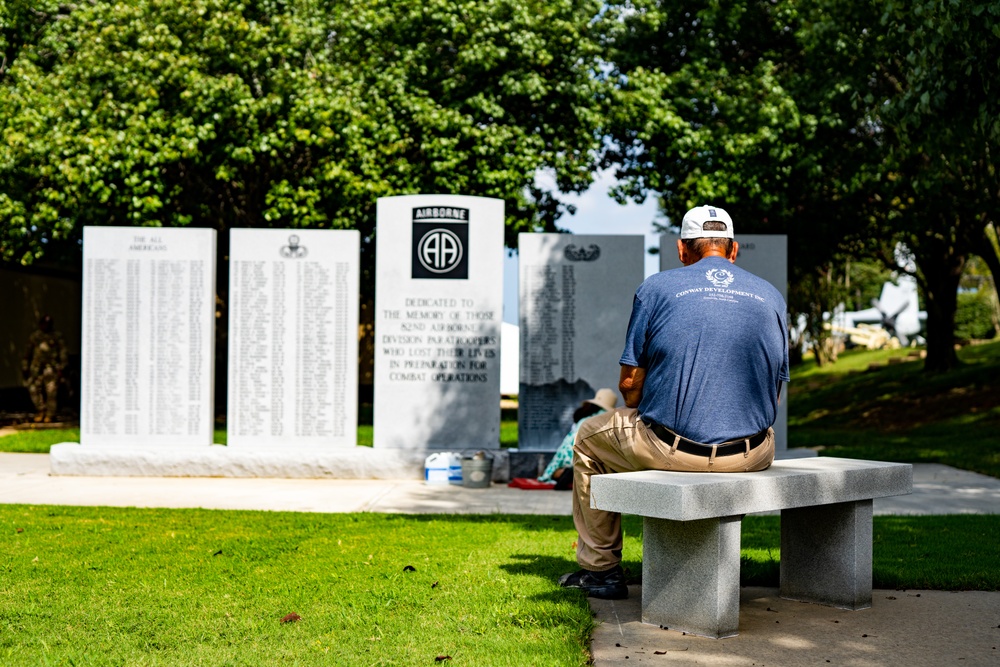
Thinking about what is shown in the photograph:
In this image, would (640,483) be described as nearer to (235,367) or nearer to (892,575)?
(892,575)

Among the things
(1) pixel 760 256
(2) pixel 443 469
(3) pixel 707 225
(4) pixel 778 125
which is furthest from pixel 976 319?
(3) pixel 707 225

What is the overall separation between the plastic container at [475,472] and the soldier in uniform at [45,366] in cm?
1083

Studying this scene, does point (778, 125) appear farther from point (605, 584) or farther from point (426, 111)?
point (605, 584)

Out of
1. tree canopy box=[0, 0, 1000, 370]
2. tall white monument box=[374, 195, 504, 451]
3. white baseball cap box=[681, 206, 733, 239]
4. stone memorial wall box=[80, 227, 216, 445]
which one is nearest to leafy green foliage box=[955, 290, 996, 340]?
tree canopy box=[0, 0, 1000, 370]

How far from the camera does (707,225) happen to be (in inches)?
187

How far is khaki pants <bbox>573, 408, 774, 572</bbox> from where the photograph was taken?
4480 mm

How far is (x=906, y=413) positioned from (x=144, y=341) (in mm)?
14171

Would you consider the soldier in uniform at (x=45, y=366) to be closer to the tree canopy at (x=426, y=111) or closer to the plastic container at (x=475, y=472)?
the tree canopy at (x=426, y=111)

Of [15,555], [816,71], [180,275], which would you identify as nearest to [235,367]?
[180,275]

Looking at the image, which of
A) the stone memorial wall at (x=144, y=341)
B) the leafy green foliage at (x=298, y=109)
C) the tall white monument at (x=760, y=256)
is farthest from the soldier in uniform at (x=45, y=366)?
the tall white monument at (x=760, y=256)

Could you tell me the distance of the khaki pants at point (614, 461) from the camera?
4480 millimetres

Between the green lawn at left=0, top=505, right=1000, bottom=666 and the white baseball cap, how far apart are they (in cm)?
175

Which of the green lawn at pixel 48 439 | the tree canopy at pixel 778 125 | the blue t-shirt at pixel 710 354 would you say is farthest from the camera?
the tree canopy at pixel 778 125

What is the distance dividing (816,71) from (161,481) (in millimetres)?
11750
